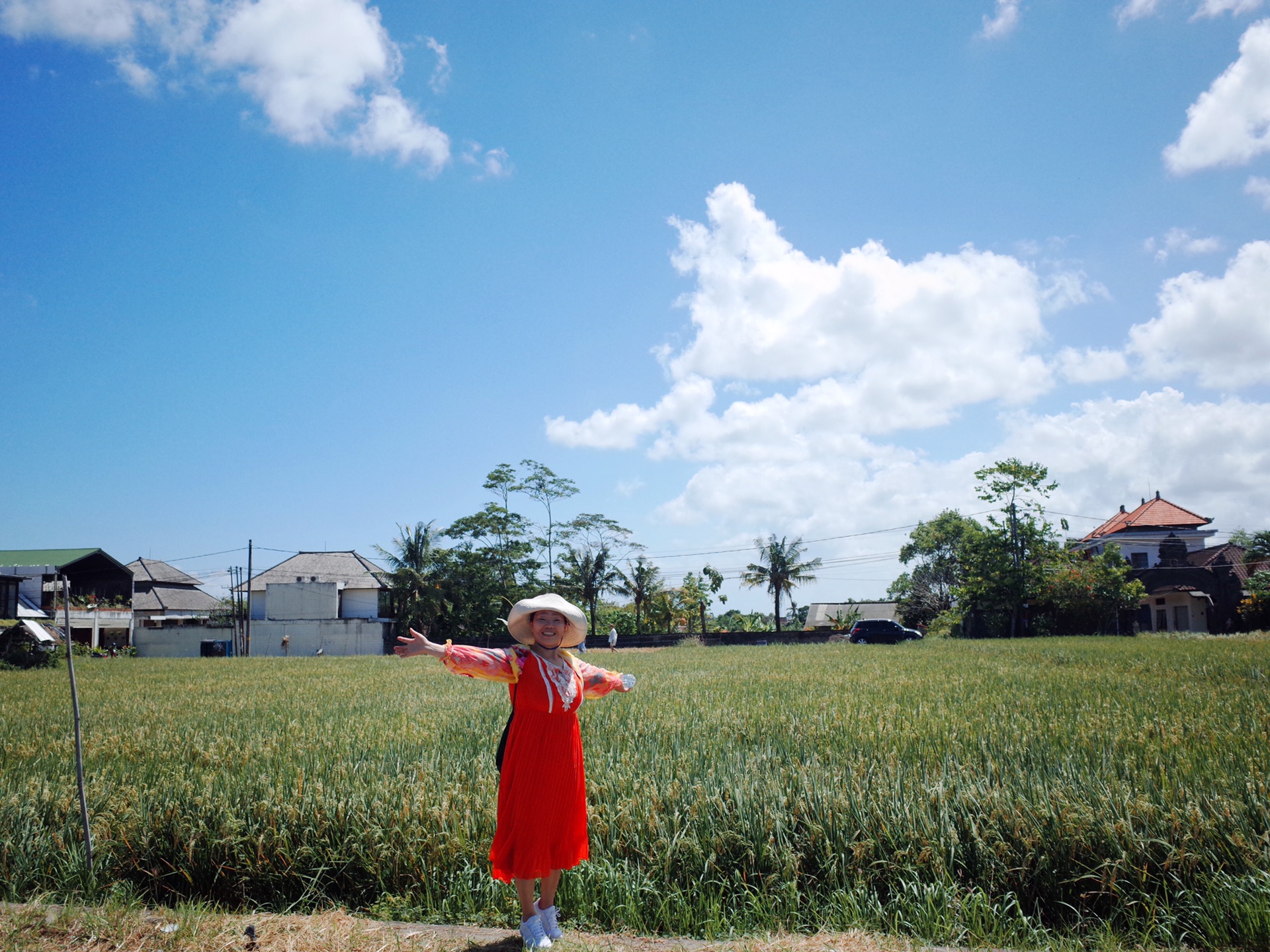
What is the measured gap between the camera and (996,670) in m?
15.8

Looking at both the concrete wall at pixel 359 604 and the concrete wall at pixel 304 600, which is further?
the concrete wall at pixel 359 604

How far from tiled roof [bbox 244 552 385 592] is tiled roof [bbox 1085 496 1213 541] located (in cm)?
5186

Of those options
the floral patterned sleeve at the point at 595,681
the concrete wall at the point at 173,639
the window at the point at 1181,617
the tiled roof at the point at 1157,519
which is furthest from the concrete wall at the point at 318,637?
the tiled roof at the point at 1157,519

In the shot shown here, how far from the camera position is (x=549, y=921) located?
3607 mm

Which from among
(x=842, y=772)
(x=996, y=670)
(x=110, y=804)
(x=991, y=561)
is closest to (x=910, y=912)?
(x=842, y=772)

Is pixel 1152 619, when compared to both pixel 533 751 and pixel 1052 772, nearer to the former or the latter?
pixel 1052 772

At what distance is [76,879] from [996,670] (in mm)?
15959

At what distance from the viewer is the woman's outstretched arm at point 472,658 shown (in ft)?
11.3

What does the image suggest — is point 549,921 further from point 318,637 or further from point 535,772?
point 318,637

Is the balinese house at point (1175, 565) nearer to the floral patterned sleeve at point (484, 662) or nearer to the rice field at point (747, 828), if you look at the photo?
the rice field at point (747, 828)

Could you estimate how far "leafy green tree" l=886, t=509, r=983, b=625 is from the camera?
5484cm

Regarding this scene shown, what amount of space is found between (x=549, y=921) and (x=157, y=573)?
64.4 meters

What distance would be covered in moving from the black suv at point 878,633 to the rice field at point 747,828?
31.6 m

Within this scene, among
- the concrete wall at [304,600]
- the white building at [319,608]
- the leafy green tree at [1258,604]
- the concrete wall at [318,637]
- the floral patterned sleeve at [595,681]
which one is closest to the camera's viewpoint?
the floral patterned sleeve at [595,681]
